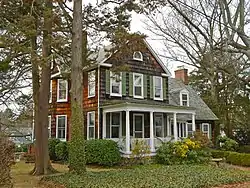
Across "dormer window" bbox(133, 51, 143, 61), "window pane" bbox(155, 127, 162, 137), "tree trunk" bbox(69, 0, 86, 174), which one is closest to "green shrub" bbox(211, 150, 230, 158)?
"window pane" bbox(155, 127, 162, 137)

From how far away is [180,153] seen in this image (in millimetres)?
20594

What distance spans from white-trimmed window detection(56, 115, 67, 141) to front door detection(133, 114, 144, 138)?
17.7 ft

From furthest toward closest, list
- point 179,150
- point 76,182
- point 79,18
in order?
point 179,150, point 79,18, point 76,182

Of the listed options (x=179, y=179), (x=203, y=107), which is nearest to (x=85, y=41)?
(x=179, y=179)

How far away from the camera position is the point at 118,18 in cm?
1664

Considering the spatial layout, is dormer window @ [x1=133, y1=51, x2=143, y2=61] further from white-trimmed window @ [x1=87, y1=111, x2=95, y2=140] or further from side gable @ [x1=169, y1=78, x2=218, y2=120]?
side gable @ [x1=169, y1=78, x2=218, y2=120]

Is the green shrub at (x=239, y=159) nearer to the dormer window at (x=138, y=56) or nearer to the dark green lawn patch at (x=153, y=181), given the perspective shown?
the dark green lawn patch at (x=153, y=181)

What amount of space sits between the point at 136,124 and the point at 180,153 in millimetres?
4247

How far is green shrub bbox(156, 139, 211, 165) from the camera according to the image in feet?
67.7

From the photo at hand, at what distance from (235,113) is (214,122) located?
129 inches

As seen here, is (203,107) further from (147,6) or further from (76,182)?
(76,182)

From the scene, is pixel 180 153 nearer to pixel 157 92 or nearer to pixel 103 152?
pixel 103 152

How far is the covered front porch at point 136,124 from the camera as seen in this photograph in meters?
20.8

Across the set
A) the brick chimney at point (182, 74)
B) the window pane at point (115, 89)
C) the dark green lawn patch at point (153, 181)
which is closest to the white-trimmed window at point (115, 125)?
the window pane at point (115, 89)
